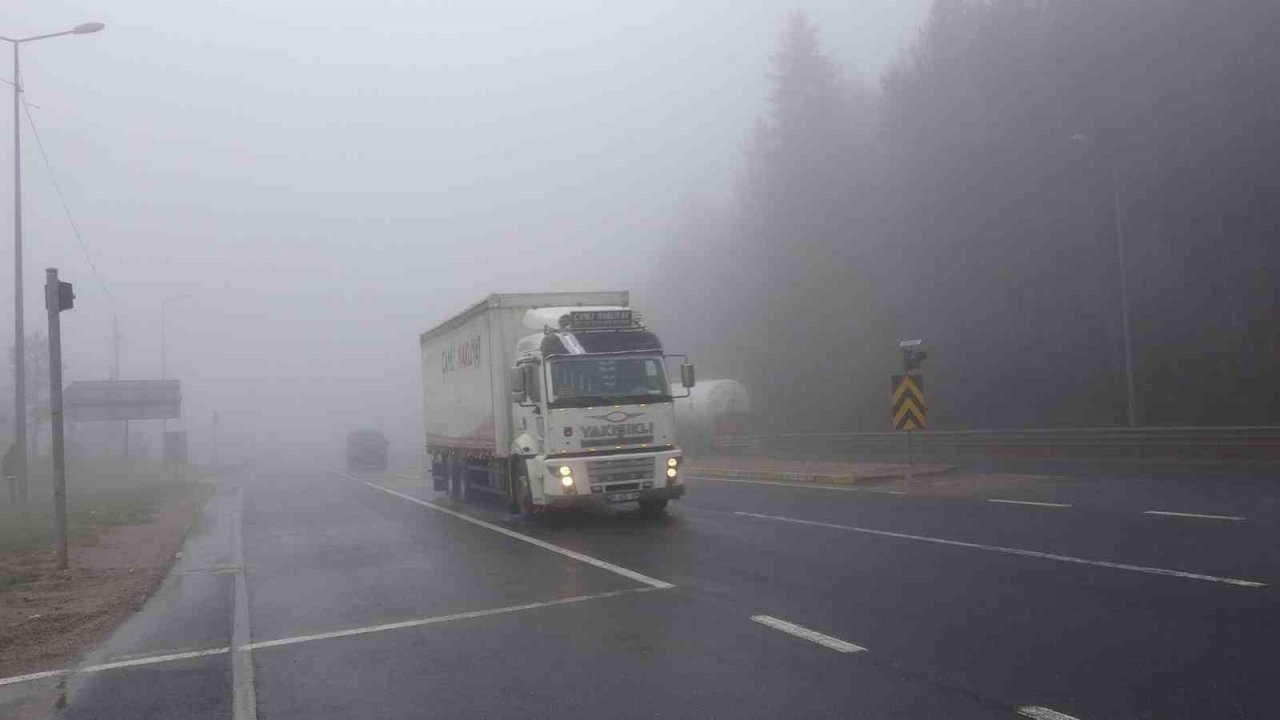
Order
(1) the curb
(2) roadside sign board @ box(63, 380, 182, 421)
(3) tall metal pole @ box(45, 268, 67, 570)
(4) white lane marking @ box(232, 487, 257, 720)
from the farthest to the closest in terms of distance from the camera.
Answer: (2) roadside sign board @ box(63, 380, 182, 421), (1) the curb, (3) tall metal pole @ box(45, 268, 67, 570), (4) white lane marking @ box(232, 487, 257, 720)

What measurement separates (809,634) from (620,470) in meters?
8.44

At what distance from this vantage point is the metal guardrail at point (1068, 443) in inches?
976

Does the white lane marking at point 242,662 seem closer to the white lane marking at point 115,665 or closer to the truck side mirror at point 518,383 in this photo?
the white lane marking at point 115,665

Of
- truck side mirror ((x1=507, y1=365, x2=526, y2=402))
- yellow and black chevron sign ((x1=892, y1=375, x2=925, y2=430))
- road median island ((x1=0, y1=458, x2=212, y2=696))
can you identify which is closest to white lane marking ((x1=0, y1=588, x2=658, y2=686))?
road median island ((x1=0, y1=458, x2=212, y2=696))

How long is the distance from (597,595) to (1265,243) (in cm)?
2796

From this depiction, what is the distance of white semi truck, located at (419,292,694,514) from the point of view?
1656cm

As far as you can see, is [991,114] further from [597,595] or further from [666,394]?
[597,595]

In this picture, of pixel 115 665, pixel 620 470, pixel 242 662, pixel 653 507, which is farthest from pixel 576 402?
pixel 115 665

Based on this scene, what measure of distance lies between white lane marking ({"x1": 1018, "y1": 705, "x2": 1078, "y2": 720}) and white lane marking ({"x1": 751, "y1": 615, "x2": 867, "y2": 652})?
1682 millimetres

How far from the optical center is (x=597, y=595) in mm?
10758

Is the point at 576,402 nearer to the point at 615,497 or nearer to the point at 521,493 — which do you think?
the point at 615,497

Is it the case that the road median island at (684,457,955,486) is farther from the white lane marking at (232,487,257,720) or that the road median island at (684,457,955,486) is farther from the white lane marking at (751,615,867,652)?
the white lane marking at (232,487,257,720)

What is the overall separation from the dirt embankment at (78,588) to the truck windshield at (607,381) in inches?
242

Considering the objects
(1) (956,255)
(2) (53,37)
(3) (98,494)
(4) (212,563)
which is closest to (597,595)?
(4) (212,563)
